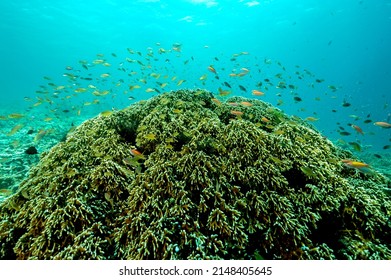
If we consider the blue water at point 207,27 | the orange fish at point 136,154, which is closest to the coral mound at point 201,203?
the orange fish at point 136,154

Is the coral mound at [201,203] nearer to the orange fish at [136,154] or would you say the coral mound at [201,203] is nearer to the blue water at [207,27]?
the orange fish at [136,154]

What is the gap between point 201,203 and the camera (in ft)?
11.3

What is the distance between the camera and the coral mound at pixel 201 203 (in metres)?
3.12

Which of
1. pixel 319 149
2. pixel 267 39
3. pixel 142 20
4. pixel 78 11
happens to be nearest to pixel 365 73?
pixel 267 39

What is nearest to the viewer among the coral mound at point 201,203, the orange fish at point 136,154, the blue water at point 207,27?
the coral mound at point 201,203

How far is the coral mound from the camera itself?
3.12m

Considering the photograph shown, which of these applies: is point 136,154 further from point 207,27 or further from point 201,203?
point 207,27

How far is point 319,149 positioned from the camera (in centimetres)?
454

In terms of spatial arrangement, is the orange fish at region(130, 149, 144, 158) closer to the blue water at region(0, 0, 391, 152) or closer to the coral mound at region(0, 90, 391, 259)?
the coral mound at region(0, 90, 391, 259)

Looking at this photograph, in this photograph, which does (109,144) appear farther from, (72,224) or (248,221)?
(248,221)

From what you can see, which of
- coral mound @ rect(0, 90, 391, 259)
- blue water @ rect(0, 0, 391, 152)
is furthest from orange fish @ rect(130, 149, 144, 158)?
blue water @ rect(0, 0, 391, 152)

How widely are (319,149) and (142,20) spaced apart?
214 feet

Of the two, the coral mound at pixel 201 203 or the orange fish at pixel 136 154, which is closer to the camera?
the coral mound at pixel 201 203

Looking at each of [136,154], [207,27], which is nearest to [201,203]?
[136,154]
